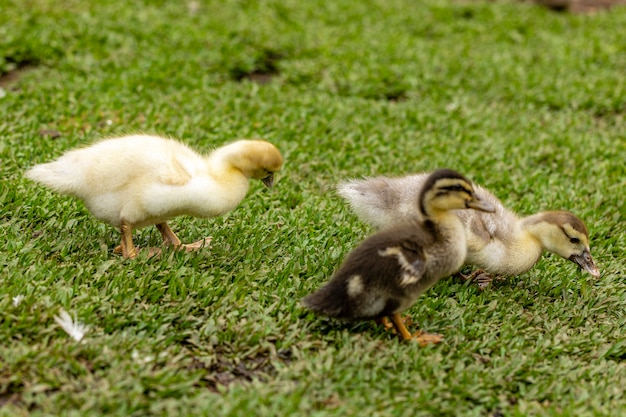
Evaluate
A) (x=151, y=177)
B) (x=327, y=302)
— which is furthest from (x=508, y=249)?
(x=151, y=177)

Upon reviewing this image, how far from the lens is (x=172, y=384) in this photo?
4070 mm

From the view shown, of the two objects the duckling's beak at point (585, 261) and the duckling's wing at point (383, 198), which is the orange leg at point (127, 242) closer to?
the duckling's wing at point (383, 198)

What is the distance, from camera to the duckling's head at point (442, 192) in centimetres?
454

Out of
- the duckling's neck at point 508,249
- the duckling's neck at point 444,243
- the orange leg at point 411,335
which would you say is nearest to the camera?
the duckling's neck at point 444,243

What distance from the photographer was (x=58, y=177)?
16.8ft

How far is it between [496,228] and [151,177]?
7.81 feet

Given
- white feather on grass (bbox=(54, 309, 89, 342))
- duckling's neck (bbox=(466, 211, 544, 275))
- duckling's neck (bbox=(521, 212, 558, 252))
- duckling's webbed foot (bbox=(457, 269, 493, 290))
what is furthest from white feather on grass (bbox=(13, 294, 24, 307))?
duckling's neck (bbox=(521, 212, 558, 252))

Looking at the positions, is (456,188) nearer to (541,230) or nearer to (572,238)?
(541,230)

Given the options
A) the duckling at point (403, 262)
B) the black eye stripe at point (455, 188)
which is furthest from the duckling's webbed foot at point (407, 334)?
the black eye stripe at point (455, 188)

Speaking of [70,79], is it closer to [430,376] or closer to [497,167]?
[497,167]

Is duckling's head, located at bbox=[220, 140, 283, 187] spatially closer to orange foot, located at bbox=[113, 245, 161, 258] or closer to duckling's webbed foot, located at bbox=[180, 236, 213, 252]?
duckling's webbed foot, located at bbox=[180, 236, 213, 252]

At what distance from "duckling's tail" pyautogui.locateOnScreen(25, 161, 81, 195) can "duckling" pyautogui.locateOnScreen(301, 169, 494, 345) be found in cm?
174

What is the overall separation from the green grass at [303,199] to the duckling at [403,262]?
0.26 m

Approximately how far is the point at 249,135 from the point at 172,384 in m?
4.07
